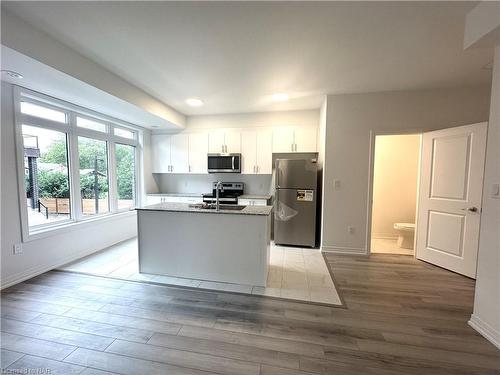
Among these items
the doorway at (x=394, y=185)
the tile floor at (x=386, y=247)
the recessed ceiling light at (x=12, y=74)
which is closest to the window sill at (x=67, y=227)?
the recessed ceiling light at (x=12, y=74)

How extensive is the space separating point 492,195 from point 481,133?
1.45 meters

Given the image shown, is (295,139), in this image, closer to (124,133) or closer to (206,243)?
(206,243)

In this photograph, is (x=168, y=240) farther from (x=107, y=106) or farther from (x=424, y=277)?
(x=424, y=277)

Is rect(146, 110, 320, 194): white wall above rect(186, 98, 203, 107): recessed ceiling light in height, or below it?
below

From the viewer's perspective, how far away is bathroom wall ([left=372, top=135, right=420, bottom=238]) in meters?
4.32

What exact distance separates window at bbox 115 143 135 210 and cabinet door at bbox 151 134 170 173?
1.58 feet

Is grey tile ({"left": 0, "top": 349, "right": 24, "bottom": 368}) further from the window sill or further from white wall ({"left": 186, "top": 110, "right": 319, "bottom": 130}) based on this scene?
white wall ({"left": 186, "top": 110, "right": 319, "bottom": 130})

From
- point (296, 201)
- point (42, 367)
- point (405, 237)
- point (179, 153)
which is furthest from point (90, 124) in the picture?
point (405, 237)

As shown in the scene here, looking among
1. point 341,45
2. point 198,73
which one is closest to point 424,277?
point 341,45

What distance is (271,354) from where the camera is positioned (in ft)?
5.24

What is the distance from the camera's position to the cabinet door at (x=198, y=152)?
4844mm

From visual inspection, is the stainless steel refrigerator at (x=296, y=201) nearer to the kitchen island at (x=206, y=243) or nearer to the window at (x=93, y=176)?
the kitchen island at (x=206, y=243)

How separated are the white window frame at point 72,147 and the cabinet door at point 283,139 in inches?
118

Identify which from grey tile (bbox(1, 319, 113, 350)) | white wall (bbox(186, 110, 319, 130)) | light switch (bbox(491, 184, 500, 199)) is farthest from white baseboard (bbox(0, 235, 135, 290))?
light switch (bbox(491, 184, 500, 199))
